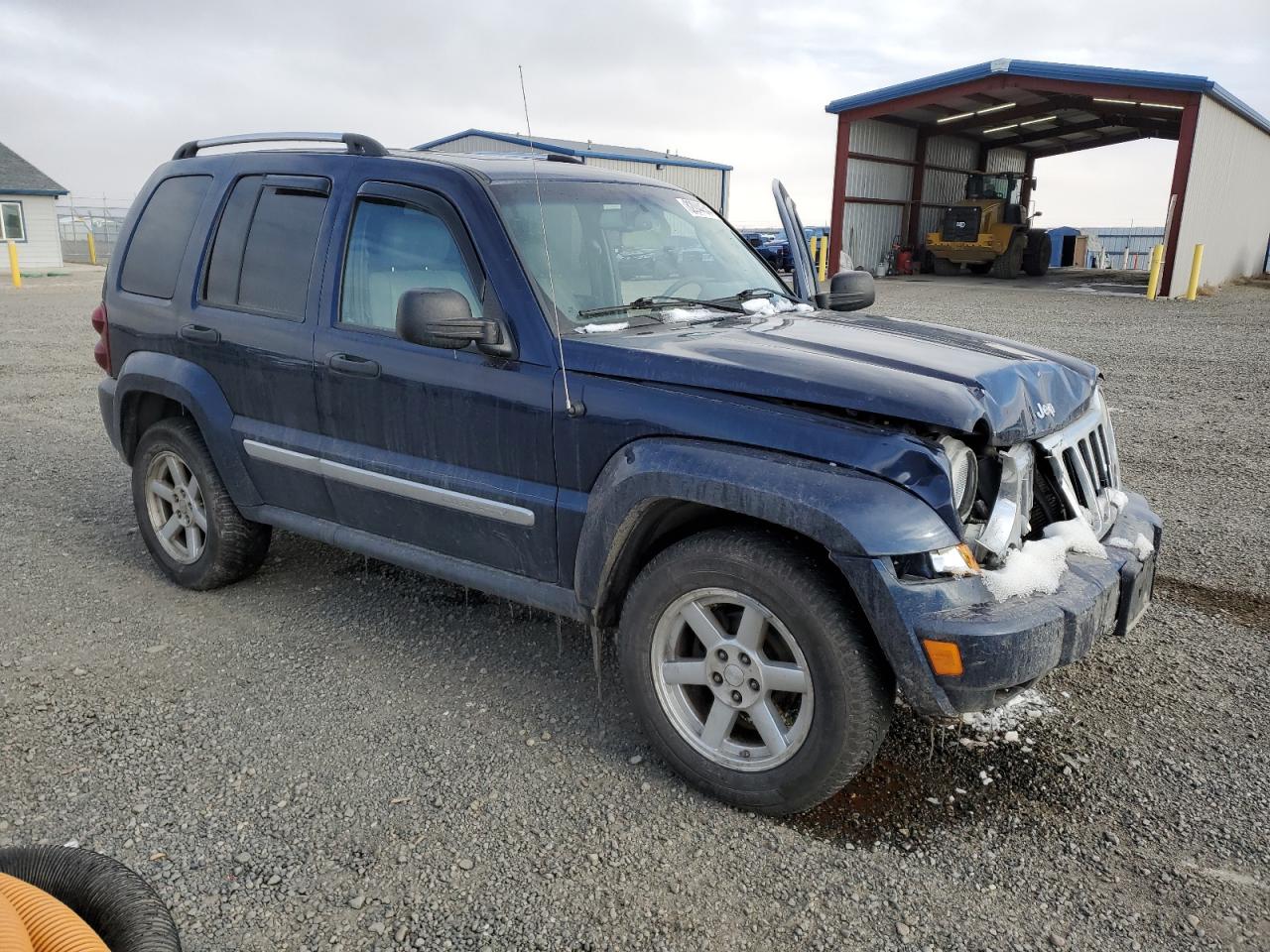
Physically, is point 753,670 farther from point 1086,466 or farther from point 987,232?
point 987,232

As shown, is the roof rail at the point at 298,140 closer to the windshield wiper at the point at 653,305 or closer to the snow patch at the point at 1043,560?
the windshield wiper at the point at 653,305

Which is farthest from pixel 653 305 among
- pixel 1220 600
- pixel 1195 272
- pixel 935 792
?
pixel 1195 272

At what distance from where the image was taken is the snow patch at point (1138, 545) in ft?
9.85

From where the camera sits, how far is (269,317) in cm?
395

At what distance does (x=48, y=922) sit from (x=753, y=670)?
180 cm

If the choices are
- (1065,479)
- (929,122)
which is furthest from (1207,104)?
(1065,479)

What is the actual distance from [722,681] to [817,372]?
37.6 inches

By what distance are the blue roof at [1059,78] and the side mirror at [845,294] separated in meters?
20.4

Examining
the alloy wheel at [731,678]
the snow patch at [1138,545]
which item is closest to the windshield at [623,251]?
the alloy wheel at [731,678]

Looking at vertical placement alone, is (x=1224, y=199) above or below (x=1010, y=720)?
above

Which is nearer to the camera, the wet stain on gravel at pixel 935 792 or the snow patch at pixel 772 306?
the wet stain on gravel at pixel 935 792

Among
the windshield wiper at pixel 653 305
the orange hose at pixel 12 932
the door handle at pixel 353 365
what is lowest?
the orange hose at pixel 12 932

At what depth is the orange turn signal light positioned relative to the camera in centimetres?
248

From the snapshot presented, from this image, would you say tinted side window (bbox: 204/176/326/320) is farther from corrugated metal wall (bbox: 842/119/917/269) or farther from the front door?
corrugated metal wall (bbox: 842/119/917/269)
